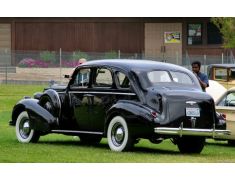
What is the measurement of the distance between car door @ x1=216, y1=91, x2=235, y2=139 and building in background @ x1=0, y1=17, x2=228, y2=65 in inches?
1577

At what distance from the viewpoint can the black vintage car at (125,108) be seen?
50.2 ft

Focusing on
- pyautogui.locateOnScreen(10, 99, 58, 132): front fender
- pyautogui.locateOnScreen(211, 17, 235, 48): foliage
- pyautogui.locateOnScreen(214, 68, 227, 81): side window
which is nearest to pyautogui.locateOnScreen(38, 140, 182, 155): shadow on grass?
pyautogui.locateOnScreen(10, 99, 58, 132): front fender

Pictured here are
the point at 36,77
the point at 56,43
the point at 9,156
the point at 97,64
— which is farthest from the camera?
the point at 56,43

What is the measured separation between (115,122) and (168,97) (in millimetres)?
1074

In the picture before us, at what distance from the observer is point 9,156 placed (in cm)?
1433

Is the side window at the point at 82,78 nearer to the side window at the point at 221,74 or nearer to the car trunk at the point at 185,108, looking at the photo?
the car trunk at the point at 185,108

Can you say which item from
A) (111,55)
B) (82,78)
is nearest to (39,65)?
(111,55)

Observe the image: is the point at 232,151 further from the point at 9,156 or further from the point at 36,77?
the point at 36,77

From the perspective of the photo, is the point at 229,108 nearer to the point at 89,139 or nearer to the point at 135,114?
the point at 89,139

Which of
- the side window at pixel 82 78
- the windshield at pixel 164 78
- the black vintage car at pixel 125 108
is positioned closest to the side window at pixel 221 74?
the black vintage car at pixel 125 108

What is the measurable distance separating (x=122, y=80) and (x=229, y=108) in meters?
3.16

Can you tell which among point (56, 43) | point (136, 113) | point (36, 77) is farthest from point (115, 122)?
point (56, 43)

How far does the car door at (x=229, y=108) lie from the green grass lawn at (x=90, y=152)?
0.47 meters

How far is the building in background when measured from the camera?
59562 millimetres
